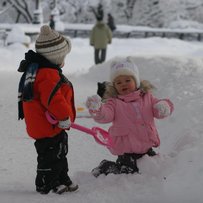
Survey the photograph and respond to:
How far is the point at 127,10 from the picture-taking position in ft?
112

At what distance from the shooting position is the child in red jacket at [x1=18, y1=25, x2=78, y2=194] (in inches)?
150

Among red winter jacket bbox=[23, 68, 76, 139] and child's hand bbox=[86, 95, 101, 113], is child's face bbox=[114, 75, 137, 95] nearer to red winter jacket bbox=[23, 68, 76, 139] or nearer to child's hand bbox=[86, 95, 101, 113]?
child's hand bbox=[86, 95, 101, 113]

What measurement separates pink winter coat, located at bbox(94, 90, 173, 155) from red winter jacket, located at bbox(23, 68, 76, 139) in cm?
56

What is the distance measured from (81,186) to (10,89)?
20.1 ft

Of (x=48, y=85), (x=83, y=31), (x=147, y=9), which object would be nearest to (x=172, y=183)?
(x=48, y=85)

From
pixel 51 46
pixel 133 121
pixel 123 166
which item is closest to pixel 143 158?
pixel 123 166

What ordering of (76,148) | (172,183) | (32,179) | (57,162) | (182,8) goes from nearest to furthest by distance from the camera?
(172,183)
(57,162)
(32,179)
(76,148)
(182,8)

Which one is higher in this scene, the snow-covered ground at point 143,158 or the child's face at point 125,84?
the child's face at point 125,84

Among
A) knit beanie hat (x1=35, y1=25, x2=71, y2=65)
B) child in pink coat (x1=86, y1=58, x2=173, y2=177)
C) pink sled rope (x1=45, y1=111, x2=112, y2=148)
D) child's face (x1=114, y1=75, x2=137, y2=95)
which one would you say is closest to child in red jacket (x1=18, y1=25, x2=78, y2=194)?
knit beanie hat (x1=35, y1=25, x2=71, y2=65)

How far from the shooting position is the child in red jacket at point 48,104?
381cm

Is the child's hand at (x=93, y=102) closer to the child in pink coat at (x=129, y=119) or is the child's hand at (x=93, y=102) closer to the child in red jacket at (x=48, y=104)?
the child in red jacket at (x=48, y=104)

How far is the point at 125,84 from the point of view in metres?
4.50

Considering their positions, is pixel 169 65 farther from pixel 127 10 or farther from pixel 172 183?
pixel 127 10

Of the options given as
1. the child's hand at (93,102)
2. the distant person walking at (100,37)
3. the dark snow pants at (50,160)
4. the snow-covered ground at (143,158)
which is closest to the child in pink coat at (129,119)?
the snow-covered ground at (143,158)
